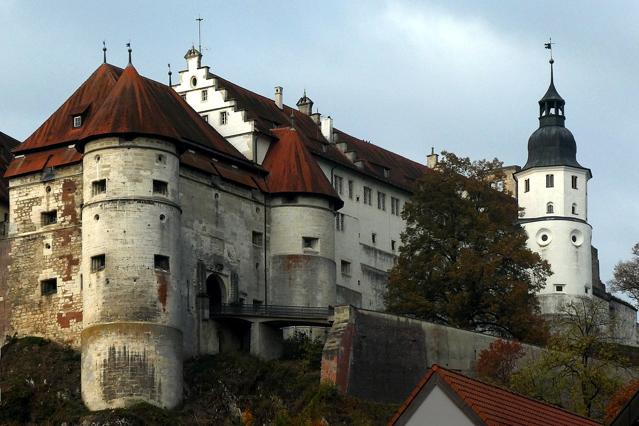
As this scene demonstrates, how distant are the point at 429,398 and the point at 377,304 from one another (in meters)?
57.2

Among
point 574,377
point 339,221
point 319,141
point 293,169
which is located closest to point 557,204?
point 319,141

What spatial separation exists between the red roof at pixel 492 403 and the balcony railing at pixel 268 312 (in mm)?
43766

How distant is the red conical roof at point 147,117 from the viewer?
74.4 meters

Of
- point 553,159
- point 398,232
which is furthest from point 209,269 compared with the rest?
point 553,159

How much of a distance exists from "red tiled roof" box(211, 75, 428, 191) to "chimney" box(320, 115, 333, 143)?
0.99 feet

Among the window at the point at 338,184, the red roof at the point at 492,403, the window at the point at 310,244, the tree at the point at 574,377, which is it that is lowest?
the red roof at the point at 492,403

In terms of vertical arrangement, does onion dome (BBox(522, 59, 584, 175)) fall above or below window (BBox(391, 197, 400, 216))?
above

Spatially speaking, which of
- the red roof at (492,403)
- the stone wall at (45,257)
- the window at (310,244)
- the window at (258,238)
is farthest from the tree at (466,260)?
the red roof at (492,403)

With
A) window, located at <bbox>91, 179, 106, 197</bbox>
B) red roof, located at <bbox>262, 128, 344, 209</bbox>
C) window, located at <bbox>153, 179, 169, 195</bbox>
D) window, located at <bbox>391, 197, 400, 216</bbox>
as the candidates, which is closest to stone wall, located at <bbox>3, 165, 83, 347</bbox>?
window, located at <bbox>91, 179, 106, 197</bbox>

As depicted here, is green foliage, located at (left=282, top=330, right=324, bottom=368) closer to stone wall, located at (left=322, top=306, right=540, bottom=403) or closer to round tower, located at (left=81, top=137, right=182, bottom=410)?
stone wall, located at (left=322, top=306, right=540, bottom=403)

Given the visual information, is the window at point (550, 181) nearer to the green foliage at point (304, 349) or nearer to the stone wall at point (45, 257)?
the green foliage at point (304, 349)

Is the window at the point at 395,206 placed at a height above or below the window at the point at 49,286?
above

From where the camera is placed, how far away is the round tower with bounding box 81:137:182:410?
71.6 meters

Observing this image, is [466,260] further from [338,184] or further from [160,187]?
[160,187]
